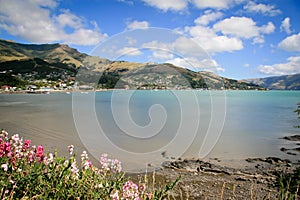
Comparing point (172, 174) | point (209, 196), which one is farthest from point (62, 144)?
point (209, 196)

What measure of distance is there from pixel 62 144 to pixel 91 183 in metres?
15.4

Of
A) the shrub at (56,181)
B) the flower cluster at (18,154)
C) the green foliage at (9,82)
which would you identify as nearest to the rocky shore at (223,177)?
the shrub at (56,181)

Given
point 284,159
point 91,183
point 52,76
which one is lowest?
point 284,159

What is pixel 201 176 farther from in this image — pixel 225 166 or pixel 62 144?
pixel 62 144

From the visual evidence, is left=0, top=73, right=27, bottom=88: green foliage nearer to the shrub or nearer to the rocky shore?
the rocky shore

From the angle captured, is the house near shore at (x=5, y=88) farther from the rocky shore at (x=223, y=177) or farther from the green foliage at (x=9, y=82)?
the rocky shore at (x=223, y=177)

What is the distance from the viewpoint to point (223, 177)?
11.8 meters


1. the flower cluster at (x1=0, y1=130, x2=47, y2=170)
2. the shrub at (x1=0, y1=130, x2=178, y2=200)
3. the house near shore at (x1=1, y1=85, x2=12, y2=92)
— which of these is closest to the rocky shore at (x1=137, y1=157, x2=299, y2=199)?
the shrub at (x1=0, y1=130, x2=178, y2=200)

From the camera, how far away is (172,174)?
1207 cm

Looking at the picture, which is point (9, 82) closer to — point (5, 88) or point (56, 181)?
point (5, 88)

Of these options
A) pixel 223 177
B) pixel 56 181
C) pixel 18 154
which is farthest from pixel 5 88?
pixel 56 181

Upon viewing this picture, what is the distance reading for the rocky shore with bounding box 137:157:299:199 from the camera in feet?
31.5

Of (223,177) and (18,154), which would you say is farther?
(223,177)

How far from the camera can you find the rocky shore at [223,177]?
960 cm
